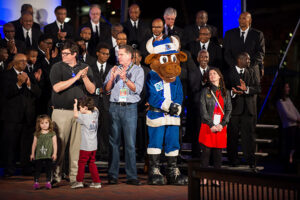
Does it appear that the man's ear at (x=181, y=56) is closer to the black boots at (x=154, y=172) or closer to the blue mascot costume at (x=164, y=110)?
the blue mascot costume at (x=164, y=110)

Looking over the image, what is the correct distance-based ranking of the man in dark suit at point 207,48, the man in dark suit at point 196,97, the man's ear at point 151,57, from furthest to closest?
the man in dark suit at point 207,48, the man in dark suit at point 196,97, the man's ear at point 151,57

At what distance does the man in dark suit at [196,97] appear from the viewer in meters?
7.87

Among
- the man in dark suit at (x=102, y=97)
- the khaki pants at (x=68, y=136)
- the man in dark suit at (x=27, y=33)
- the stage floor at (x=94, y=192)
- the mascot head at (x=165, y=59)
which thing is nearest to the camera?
the stage floor at (x=94, y=192)

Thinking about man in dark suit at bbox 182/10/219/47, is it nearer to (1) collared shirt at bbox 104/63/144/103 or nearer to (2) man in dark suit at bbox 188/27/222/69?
(2) man in dark suit at bbox 188/27/222/69

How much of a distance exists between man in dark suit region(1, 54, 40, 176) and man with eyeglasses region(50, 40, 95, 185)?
1241mm

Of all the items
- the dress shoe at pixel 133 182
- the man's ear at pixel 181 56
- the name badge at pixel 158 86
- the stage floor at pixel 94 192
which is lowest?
the stage floor at pixel 94 192

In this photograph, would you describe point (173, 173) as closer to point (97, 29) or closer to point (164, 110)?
point (164, 110)

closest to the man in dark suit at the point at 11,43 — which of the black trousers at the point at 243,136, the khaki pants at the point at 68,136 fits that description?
the khaki pants at the point at 68,136

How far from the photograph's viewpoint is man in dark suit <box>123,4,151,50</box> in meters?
9.00

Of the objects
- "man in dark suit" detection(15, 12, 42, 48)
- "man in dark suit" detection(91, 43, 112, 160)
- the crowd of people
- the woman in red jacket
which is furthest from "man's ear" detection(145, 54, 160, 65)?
"man in dark suit" detection(15, 12, 42, 48)

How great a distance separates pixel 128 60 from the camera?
6.81 m

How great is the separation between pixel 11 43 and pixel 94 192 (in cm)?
341

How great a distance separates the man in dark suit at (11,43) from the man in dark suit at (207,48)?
2.99 meters

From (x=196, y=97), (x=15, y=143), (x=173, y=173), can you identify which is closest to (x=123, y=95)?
(x=173, y=173)
